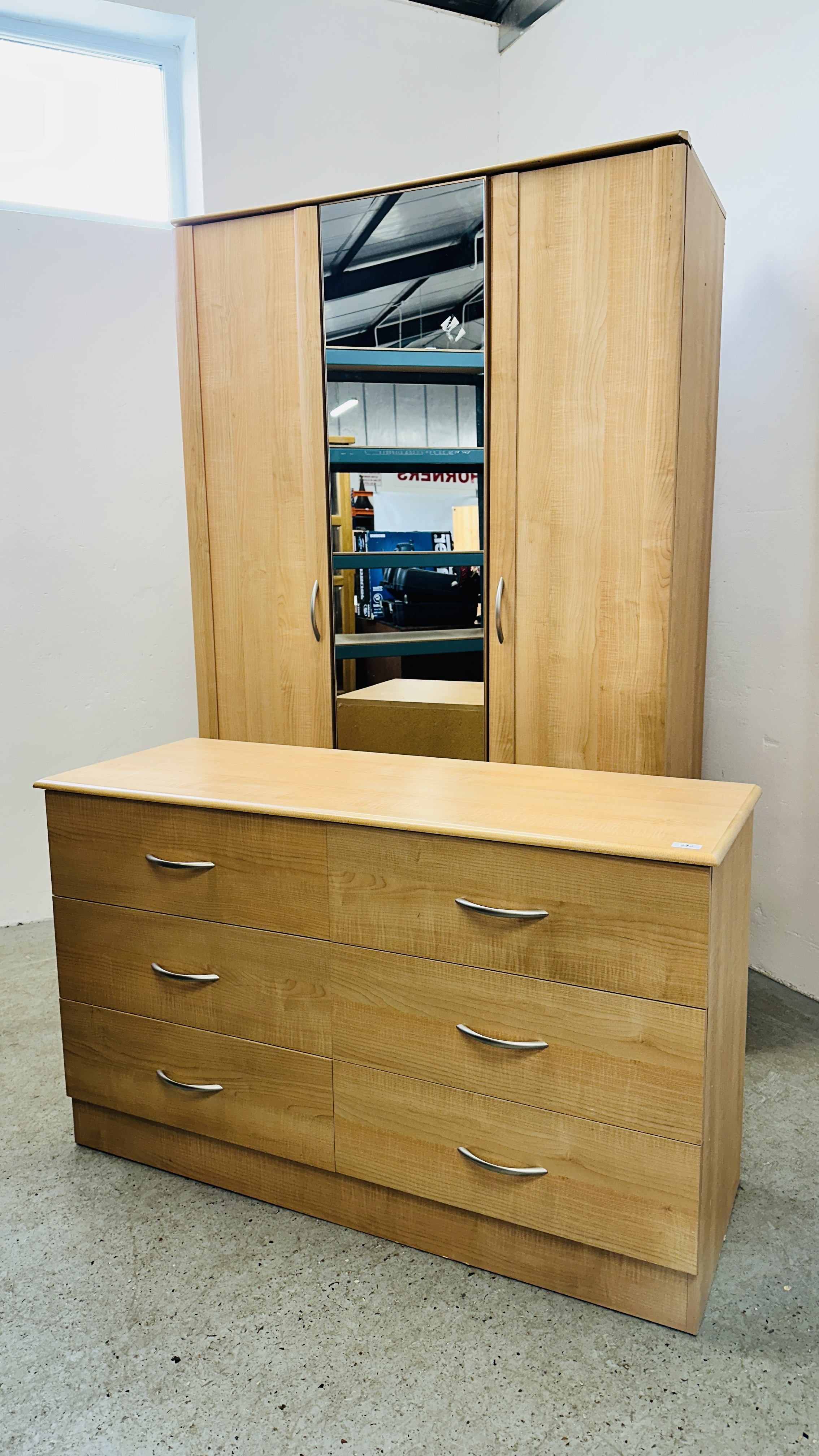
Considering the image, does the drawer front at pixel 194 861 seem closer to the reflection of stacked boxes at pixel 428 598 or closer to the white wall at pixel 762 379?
the reflection of stacked boxes at pixel 428 598

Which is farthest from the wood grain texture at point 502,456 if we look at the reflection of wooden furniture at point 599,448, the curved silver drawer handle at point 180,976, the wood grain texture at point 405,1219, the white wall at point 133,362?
the white wall at point 133,362

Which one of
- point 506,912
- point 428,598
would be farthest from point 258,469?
point 506,912

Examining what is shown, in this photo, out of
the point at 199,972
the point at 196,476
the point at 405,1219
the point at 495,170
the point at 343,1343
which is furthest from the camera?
the point at 196,476

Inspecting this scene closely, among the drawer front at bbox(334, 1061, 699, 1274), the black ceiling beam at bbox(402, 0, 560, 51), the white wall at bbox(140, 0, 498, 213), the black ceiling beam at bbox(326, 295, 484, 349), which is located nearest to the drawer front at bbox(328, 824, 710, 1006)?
the drawer front at bbox(334, 1061, 699, 1274)

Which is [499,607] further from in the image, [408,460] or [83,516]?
[83,516]

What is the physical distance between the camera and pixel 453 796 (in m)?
1.70

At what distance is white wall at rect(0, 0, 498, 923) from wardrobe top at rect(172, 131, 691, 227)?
74 centimetres

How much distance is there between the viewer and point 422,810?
5.24 feet

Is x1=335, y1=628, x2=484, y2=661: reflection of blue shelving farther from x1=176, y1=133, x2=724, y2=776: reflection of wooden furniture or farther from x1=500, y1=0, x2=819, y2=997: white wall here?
x1=500, y1=0, x2=819, y2=997: white wall

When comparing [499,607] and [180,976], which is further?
[499,607]

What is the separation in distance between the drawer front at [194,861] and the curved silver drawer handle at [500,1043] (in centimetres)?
29

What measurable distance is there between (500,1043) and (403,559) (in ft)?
4.19

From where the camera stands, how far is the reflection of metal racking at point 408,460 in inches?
88.1

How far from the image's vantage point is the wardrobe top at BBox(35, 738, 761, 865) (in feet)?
4.71
